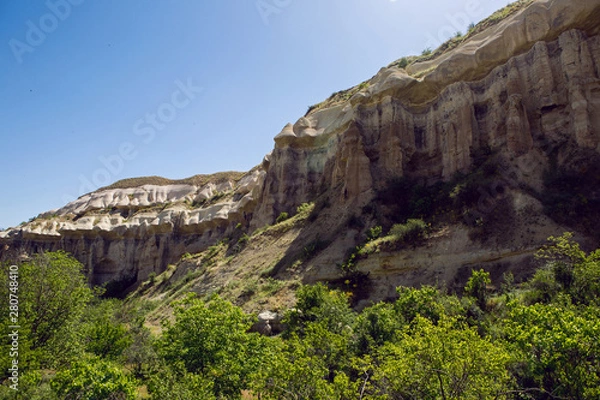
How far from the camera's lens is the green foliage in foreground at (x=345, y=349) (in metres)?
6.93

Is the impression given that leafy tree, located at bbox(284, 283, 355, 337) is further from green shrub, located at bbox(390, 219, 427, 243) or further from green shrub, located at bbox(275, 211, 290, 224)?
green shrub, located at bbox(275, 211, 290, 224)

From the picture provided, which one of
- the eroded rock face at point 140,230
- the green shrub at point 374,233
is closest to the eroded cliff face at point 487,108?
the green shrub at point 374,233

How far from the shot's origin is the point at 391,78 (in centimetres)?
3131

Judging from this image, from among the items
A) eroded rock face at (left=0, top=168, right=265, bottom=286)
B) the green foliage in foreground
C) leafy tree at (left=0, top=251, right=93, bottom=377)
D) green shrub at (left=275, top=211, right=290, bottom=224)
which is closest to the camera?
the green foliage in foreground

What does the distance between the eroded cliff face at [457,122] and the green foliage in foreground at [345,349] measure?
23.6 feet

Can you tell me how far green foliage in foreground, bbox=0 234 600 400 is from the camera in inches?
273

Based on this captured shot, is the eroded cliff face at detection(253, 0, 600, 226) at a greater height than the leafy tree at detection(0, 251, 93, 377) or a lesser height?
greater

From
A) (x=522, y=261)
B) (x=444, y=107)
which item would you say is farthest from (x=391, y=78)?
(x=522, y=261)

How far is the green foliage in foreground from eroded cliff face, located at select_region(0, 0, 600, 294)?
7.19 meters

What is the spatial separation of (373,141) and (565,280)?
1950cm

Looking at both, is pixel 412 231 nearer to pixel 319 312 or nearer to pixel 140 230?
pixel 319 312

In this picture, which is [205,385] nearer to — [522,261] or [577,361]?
[577,361]

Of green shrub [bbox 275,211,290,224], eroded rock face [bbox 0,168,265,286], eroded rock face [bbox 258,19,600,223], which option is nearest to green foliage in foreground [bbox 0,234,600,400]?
eroded rock face [bbox 258,19,600,223]

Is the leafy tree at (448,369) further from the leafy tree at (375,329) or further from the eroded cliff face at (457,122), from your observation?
the eroded cliff face at (457,122)
